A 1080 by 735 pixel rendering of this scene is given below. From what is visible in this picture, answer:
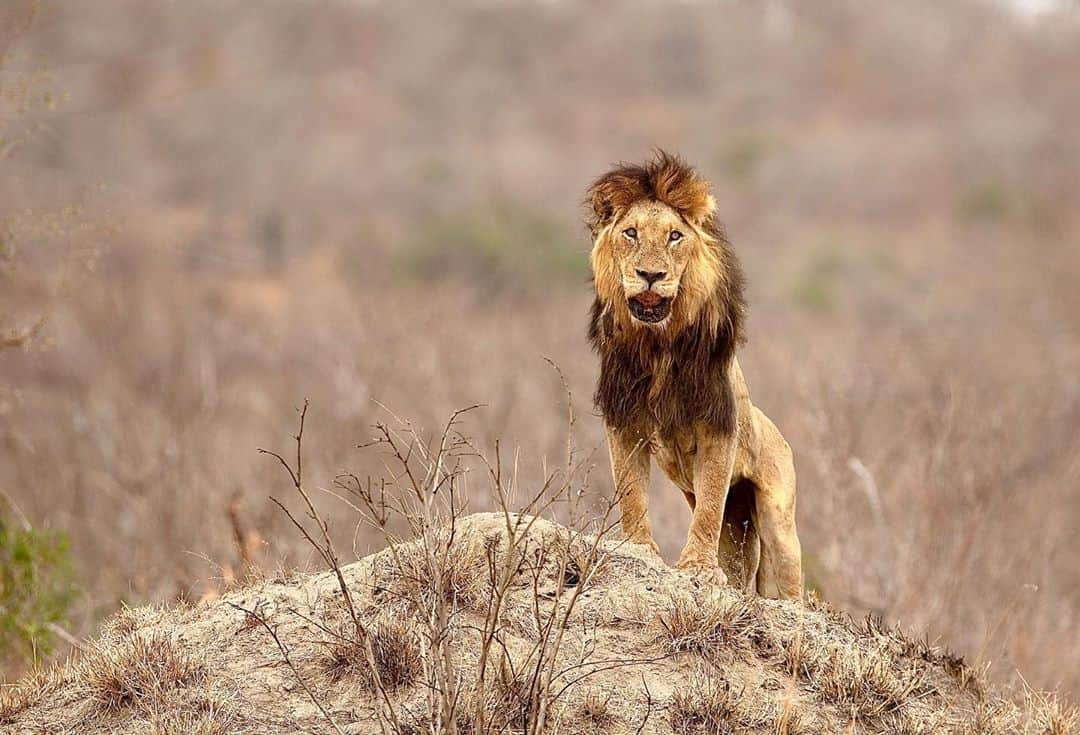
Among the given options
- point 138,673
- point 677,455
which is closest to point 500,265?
point 677,455

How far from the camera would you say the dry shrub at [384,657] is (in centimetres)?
635

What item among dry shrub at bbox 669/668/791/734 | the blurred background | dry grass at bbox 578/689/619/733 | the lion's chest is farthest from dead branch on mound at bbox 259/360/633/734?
the blurred background

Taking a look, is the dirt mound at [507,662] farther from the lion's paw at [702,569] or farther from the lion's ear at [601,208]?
the lion's ear at [601,208]

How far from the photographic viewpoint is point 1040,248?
50.9 meters

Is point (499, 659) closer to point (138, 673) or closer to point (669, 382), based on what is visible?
point (669, 382)

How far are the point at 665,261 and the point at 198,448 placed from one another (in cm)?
2185

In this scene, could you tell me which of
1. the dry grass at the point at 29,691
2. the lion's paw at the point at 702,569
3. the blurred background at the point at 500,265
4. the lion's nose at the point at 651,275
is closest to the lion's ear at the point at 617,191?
the blurred background at the point at 500,265

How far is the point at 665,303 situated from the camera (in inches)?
251

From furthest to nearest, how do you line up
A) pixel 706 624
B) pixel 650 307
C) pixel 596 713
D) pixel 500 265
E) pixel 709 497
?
pixel 500 265 → pixel 709 497 → pixel 706 624 → pixel 650 307 → pixel 596 713

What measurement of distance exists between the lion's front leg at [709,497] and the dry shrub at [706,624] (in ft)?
0.65

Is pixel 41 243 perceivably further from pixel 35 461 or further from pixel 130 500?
pixel 35 461

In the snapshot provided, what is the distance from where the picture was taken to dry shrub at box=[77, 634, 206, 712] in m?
6.40

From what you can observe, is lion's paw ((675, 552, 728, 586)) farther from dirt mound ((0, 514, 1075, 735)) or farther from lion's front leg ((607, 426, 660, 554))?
lion's front leg ((607, 426, 660, 554))

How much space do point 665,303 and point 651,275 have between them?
0.14 meters
